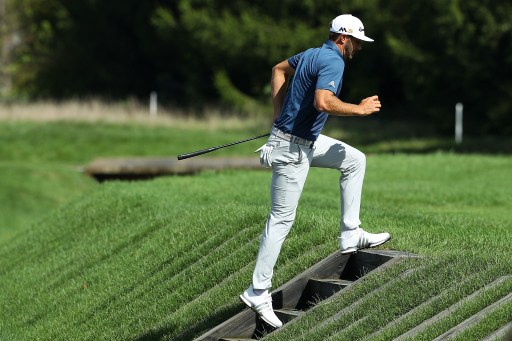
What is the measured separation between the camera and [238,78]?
2008 inches

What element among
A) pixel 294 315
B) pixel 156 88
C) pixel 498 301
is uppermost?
pixel 498 301

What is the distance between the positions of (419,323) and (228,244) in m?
4.35

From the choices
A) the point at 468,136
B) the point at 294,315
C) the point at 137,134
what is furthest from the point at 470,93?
the point at 294,315

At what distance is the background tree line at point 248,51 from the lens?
1443 inches

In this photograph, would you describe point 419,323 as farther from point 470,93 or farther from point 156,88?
point 156,88

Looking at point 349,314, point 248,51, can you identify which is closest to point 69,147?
point 248,51

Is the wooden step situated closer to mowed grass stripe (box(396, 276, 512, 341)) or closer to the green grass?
the green grass

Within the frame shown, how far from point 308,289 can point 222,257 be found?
205cm

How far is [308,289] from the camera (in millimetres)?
10281

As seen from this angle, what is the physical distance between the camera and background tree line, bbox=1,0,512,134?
3666cm

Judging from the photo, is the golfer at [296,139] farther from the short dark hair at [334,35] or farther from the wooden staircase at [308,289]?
the wooden staircase at [308,289]

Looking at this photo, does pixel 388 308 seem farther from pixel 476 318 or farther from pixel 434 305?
pixel 476 318

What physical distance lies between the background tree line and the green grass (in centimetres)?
1487

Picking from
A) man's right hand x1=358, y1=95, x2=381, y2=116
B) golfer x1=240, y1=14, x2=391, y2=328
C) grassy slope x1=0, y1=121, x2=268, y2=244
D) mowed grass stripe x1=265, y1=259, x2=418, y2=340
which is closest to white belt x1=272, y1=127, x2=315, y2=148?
golfer x1=240, y1=14, x2=391, y2=328
